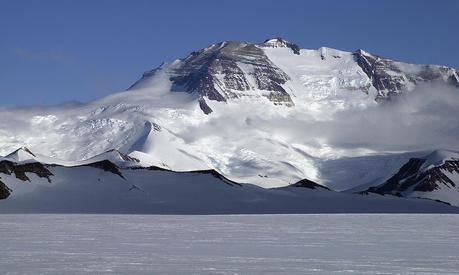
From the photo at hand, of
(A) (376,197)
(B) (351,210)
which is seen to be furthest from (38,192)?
(A) (376,197)

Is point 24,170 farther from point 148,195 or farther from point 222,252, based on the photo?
point 222,252

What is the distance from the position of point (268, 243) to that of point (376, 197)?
133 meters

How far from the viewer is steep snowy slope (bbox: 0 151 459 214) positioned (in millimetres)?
128625

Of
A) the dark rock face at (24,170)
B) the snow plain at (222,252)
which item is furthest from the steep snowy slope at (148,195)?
the snow plain at (222,252)

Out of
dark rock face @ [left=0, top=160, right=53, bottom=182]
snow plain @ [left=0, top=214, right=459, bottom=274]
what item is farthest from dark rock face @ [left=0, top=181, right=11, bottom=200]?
snow plain @ [left=0, top=214, right=459, bottom=274]

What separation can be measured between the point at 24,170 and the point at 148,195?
888 inches

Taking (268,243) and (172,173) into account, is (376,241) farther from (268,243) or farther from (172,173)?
(172,173)

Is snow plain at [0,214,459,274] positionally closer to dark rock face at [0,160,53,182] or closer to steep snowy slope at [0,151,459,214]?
steep snowy slope at [0,151,459,214]

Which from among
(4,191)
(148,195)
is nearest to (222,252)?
(4,191)

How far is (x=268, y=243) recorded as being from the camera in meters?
49.7

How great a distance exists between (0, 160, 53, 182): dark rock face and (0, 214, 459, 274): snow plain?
80.9 m

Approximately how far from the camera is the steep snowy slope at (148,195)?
128625 mm

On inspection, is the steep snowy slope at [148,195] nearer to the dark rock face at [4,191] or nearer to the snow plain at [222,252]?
the dark rock face at [4,191]

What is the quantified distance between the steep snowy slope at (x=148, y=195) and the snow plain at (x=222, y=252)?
66.4 metres
